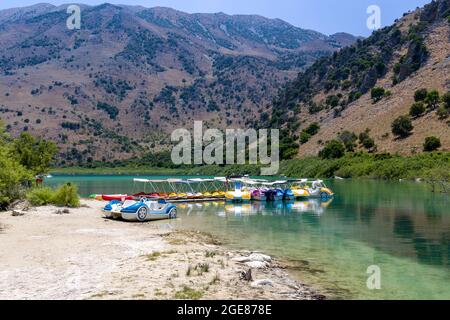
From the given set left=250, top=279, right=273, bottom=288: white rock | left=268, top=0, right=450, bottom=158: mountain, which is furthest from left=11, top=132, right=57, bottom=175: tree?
left=268, top=0, right=450, bottom=158: mountain

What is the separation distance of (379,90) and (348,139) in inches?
866

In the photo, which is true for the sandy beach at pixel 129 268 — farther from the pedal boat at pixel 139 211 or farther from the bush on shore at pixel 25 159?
the bush on shore at pixel 25 159

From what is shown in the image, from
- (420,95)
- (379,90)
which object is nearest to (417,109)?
(420,95)

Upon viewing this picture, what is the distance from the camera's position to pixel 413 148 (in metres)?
93.9

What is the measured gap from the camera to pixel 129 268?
15.8 metres

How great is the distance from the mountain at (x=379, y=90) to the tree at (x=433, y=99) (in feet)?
1.04

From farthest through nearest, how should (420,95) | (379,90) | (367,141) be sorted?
(379,90) < (420,95) < (367,141)

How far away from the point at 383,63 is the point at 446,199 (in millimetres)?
100780

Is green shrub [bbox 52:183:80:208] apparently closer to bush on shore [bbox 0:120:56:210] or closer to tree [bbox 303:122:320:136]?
bush on shore [bbox 0:120:56:210]

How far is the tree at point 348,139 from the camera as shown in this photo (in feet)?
365

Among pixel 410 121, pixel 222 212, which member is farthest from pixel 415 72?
pixel 222 212

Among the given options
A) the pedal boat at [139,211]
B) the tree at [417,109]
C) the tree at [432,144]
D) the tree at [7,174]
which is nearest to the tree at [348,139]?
the tree at [417,109]

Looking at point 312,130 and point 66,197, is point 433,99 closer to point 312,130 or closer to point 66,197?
point 312,130
